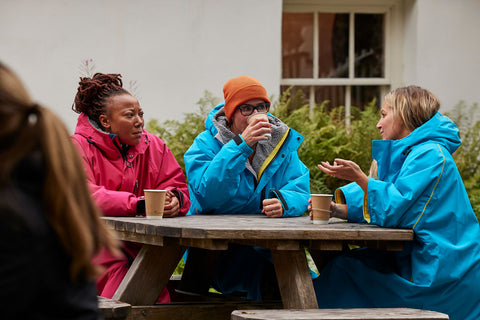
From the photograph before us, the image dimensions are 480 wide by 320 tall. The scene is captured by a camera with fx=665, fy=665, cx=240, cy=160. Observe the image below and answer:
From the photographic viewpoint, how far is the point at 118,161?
151 inches

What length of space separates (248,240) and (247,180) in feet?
2.94

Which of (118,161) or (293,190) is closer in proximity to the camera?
(118,161)

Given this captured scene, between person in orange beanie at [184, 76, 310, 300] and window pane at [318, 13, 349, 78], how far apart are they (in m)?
3.57

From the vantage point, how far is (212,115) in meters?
4.24

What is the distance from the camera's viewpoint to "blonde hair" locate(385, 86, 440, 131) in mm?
3465

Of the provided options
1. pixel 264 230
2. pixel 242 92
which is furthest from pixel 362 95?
pixel 264 230

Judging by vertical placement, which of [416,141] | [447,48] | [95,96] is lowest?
[416,141]

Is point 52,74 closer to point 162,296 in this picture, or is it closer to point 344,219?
point 162,296

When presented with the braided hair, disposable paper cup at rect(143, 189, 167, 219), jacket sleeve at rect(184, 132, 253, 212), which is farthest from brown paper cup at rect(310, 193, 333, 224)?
the braided hair

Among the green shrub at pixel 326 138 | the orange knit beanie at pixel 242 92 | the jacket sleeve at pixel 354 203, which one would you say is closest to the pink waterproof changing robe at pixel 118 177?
the orange knit beanie at pixel 242 92

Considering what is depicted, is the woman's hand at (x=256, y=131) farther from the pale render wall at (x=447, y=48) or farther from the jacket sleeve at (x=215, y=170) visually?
the pale render wall at (x=447, y=48)

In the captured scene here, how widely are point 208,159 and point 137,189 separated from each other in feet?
1.49

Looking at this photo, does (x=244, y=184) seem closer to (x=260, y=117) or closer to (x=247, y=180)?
(x=247, y=180)

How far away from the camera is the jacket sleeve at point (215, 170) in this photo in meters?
3.72
